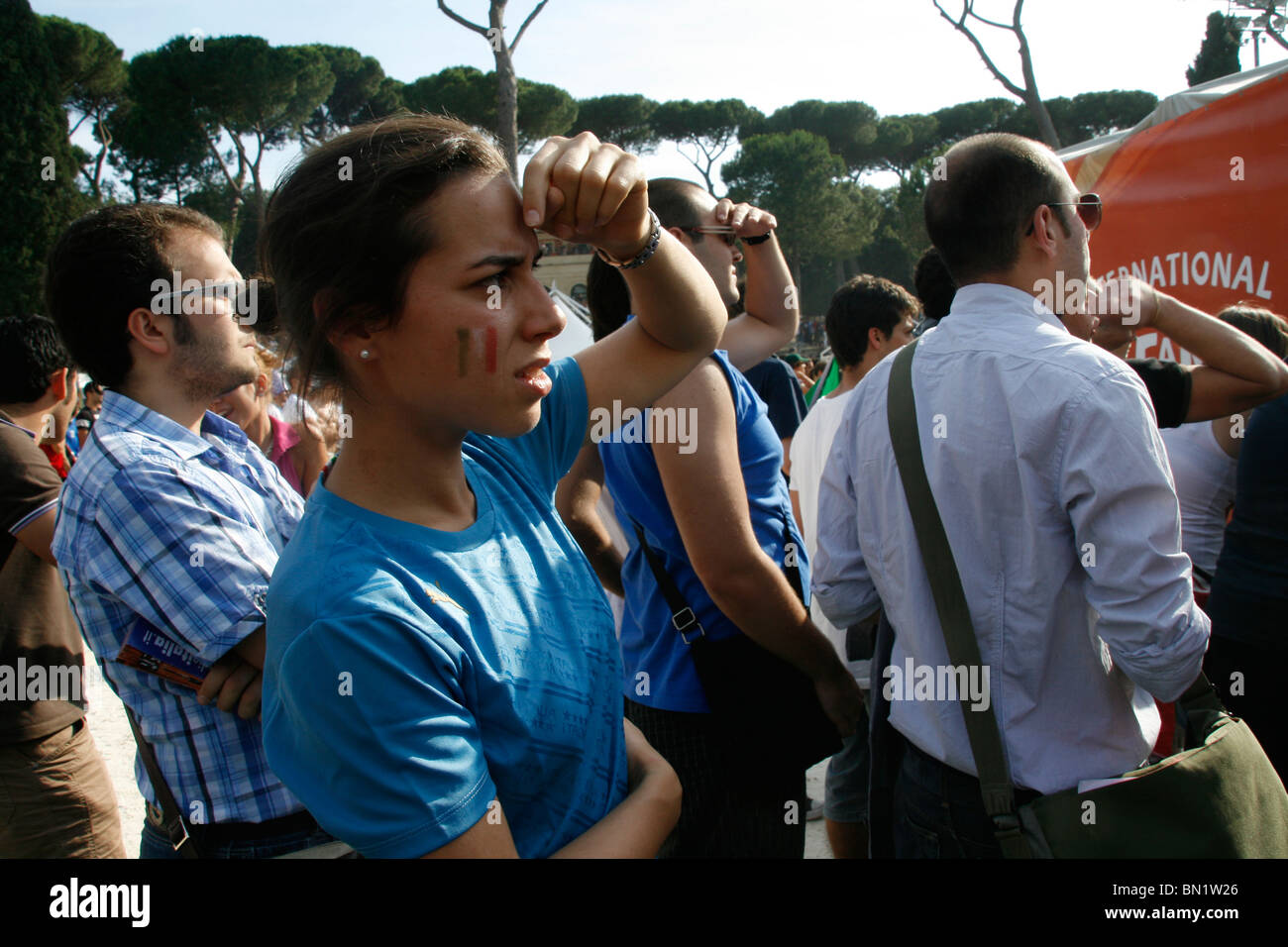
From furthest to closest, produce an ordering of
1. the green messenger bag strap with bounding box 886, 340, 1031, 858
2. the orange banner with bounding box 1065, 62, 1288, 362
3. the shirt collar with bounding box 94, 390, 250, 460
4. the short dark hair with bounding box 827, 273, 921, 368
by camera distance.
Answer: the short dark hair with bounding box 827, 273, 921, 368 → the orange banner with bounding box 1065, 62, 1288, 362 → the shirt collar with bounding box 94, 390, 250, 460 → the green messenger bag strap with bounding box 886, 340, 1031, 858

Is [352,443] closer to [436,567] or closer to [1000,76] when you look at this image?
[436,567]

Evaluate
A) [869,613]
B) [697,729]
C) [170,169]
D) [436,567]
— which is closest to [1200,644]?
[869,613]

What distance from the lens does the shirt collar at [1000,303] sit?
1892mm

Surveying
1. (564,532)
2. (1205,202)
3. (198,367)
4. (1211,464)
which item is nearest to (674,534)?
(564,532)

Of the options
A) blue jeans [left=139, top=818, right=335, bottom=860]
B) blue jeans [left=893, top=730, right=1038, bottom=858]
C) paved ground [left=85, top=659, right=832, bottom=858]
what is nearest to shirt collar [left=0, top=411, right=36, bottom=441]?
paved ground [left=85, top=659, right=832, bottom=858]

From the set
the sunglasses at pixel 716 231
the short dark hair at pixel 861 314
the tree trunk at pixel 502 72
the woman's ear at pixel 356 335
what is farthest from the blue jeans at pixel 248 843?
the tree trunk at pixel 502 72

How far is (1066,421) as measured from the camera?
5.41ft

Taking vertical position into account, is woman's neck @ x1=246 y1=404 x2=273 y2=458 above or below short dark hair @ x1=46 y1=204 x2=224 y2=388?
below

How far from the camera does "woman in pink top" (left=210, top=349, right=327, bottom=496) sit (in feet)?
10.3

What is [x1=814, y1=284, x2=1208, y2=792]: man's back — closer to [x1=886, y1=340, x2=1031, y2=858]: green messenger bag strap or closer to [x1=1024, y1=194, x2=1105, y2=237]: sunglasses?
[x1=886, y1=340, x2=1031, y2=858]: green messenger bag strap

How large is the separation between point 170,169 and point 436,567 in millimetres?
42715

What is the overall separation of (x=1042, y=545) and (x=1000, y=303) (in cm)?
55

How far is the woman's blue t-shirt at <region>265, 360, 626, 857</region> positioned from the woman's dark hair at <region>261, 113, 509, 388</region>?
24 cm

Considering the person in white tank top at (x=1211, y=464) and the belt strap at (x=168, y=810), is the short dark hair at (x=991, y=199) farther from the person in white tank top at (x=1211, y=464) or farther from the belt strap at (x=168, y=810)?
the belt strap at (x=168, y=810)
